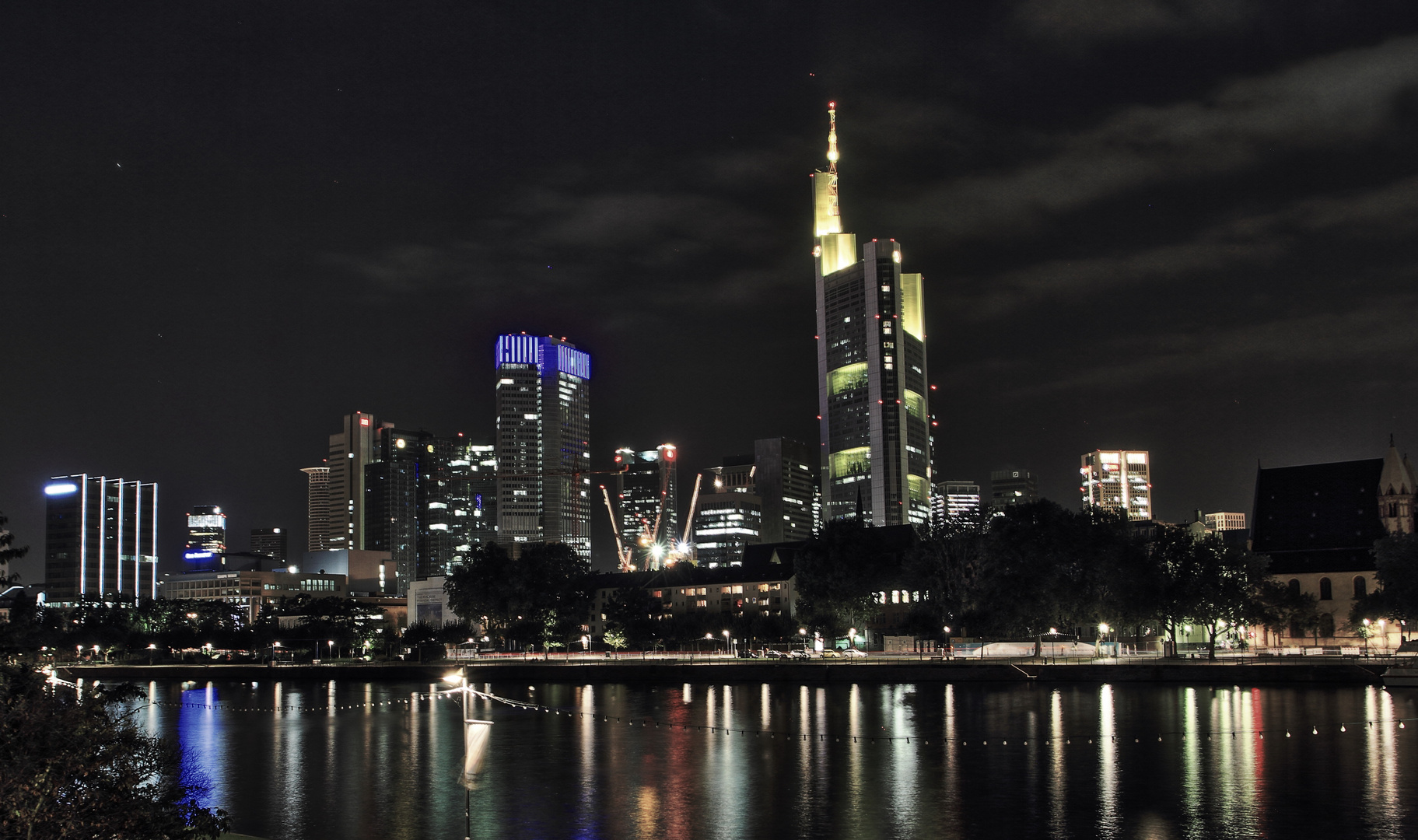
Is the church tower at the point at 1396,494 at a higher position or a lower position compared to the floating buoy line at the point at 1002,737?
higher

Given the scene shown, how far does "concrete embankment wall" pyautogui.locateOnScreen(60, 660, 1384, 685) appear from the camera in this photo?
248 ft

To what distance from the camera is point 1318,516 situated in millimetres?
115438

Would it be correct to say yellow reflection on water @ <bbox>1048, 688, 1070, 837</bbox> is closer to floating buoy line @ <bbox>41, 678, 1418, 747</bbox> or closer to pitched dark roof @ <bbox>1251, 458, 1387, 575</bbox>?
floating buoy line @ <bbox>41, 678, 1418, 747</bbox>

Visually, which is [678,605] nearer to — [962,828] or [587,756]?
[587,756]

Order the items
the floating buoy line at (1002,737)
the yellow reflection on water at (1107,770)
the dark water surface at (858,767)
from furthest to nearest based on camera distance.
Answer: the floating buoy line at (1002,737), the dark water surface at (858,767), the yellow reflection on water at (1107,770)

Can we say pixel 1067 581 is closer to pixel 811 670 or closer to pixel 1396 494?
pixel 811 670

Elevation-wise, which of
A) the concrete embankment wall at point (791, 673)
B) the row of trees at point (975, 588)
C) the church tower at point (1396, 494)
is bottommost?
the concrete embankment wall at point (791, 673)

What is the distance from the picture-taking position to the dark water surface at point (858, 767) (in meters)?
34.9

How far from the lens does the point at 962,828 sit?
33531 mm

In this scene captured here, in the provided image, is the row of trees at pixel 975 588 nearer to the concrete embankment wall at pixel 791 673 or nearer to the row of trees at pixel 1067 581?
the row of trees at pixel 1067 581

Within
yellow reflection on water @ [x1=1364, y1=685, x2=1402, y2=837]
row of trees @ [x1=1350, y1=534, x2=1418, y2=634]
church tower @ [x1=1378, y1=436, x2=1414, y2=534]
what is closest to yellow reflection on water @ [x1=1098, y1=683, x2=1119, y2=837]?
yellow reflection on water @ [x1=1364, y1=685, x2=1402, y2=837]

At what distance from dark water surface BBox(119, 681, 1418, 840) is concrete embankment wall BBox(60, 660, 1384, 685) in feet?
13.5

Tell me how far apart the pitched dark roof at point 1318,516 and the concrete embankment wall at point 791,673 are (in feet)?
124

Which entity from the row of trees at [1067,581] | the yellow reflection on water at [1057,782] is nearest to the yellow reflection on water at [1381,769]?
the yellow reflection on water at [1057,782]
